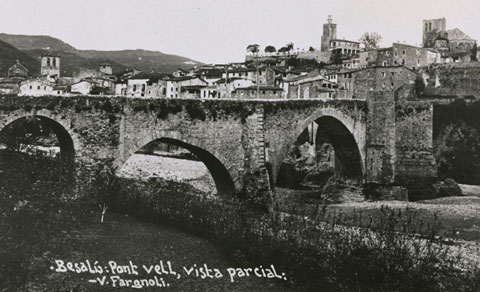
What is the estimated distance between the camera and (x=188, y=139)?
18.5 metres

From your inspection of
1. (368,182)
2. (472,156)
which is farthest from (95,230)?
(472,156)

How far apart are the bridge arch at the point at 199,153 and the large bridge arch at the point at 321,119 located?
7.17 feet

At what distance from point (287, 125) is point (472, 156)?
17141 millimetres

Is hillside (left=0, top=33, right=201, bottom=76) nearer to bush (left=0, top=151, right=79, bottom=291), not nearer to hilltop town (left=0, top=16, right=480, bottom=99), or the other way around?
hilltop town (left=0, top=16, right=480, bottom=99)

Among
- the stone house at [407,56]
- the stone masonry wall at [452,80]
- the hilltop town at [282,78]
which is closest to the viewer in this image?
the stone masonry wall at [452,80]

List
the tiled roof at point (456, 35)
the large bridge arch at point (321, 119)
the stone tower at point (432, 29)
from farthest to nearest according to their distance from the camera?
the tiled roof at point (456, 35), the stone tower at point (432, 29), the large bridge arch at point (321, 119)

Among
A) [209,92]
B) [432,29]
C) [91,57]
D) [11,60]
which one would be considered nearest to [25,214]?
[209,92]

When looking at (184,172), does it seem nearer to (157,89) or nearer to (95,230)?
(157,89)

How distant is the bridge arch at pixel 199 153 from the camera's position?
57.0 feet

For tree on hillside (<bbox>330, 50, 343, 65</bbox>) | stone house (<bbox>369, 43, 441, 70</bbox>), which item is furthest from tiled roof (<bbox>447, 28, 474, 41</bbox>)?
stone house (<bbox>369, 43, 441, 70</bbox>)

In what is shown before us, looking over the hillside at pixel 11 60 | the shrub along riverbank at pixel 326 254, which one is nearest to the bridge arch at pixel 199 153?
the shrub along riverbank at pixel 326 254

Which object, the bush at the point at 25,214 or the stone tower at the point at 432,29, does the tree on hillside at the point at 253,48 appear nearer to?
the stone tower at the point at 432,29

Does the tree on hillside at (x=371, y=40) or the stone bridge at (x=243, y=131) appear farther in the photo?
the tree on hillside at (x=371, y=40)

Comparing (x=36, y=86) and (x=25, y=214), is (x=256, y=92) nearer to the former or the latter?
(x=36, y=86)
